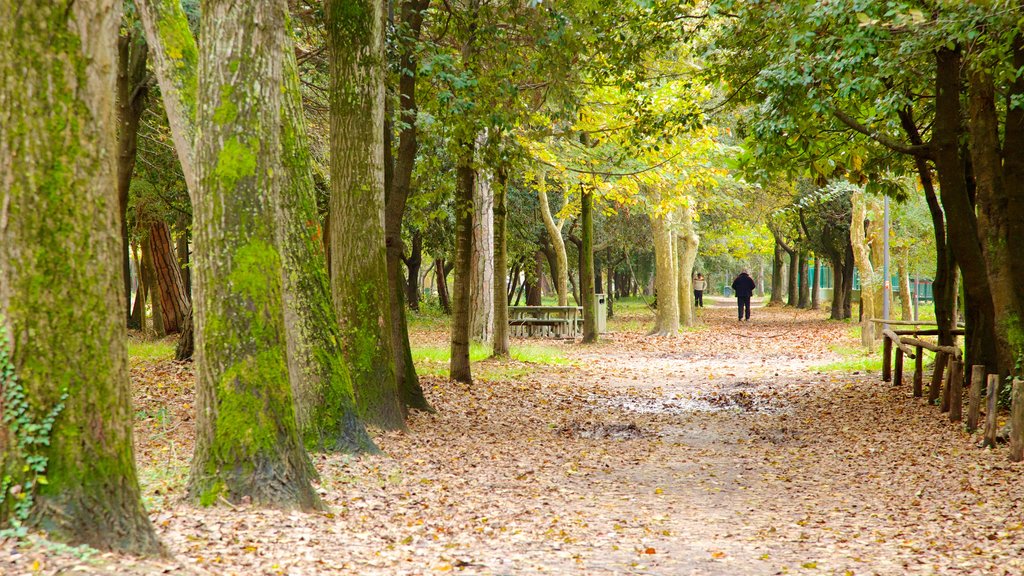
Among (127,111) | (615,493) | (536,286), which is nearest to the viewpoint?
(615,493)

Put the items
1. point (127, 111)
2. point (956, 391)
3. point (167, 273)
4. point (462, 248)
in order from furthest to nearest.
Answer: point (167, 273), point (462, 248), point (127, 111), point (956, 391)

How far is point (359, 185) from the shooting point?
29.8ft

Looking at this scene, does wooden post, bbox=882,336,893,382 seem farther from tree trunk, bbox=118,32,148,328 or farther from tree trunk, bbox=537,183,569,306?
tree trunk, bbox=537,183,569,306

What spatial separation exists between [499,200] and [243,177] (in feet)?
33.5

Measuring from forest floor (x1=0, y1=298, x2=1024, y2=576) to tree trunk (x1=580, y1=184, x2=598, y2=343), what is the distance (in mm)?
7583

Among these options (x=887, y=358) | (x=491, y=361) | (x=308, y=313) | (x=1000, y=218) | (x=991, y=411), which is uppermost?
(x=1000, y=218)

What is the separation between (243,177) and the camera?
6.07 m

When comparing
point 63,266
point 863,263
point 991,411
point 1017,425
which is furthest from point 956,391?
point 863,263

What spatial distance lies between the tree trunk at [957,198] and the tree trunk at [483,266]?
9059 mm

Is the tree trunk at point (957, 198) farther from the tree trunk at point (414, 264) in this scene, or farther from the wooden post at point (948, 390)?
the tree trunk at point (414, 264)

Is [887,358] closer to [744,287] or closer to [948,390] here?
[948,390]

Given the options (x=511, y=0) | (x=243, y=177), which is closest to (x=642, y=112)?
(x=511, y=0)

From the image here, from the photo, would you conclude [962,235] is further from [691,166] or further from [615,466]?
[691,166]

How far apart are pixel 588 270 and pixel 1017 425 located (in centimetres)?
1458
